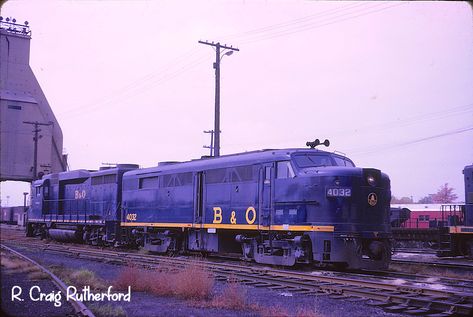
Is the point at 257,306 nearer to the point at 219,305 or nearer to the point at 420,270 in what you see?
the point at 219,305

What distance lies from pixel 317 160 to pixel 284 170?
3.82 ft

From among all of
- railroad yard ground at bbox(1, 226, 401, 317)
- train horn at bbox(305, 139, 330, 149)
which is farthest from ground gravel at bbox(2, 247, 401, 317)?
train horn at bbox(305, 139, 330, 149)

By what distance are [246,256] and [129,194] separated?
9.00 meters

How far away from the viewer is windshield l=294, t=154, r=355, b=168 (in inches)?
619

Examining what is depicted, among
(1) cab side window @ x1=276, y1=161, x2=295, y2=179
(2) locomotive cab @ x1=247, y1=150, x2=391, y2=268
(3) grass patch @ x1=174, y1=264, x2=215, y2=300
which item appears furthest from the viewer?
(1) cab side window @ x1=276, y1=161, x2=295, y2=179

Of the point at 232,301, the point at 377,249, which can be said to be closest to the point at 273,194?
the point at 377,249

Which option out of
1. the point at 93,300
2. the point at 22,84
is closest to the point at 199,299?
the point at 93,300

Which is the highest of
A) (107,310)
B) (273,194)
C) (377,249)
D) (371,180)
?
(371,180)

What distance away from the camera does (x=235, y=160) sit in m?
17.8

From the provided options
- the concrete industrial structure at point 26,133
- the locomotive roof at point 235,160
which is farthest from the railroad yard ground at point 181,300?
the concrete industrial structure at point 26,133

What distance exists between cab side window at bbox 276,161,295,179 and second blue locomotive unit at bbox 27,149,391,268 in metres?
0.03

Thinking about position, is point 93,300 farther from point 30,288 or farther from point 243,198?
point 243,198

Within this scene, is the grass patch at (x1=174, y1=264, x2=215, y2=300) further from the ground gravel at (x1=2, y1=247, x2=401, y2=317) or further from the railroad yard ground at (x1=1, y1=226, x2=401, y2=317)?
Result: the ground gravel at (x1=2, y1=247, x2=401, y2=317)

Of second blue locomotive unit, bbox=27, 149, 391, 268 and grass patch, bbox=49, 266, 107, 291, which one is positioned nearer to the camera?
grass patch, bbox=49, 266, 107, 291
